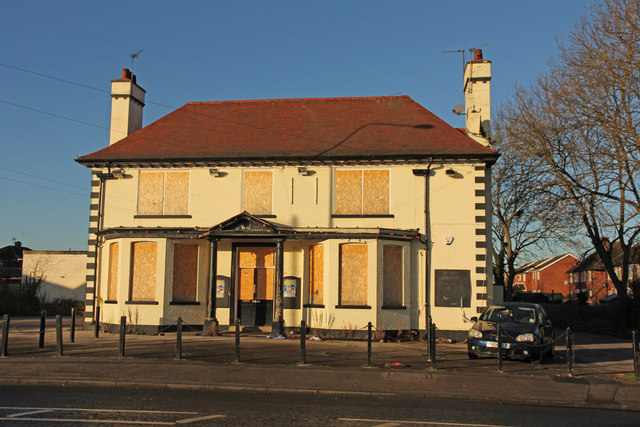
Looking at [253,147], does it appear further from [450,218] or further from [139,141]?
[450,218]

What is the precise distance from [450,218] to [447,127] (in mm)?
3790

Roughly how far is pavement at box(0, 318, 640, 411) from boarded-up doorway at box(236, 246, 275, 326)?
132 inches

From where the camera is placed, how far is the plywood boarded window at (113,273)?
2006 centimetres

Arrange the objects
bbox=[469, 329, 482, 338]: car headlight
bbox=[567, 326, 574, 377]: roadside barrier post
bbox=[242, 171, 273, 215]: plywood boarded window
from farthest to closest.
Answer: bbox=[242, 171, 273, 215]: plywood boarded window, bbox=[469, 329, 482, 338]: car headlight, bbox=[567, 326, 574, 377]: roadside barrier post

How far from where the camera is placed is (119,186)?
20.6 m

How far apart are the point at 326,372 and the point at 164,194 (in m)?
10.7

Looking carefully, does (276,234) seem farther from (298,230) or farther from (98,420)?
(98,420)

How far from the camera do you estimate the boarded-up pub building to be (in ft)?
62.0

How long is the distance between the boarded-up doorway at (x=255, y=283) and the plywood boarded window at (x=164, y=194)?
267 centimetres

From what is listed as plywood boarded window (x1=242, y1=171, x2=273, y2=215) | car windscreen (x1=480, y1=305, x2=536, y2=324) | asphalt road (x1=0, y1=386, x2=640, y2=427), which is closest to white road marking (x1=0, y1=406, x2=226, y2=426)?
asphalt road (x1=0, y1=386, x2=640, y2=427)

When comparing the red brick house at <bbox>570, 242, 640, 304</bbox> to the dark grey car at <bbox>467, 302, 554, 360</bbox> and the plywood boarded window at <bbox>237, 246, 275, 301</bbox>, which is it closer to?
the dark grey car at <bbox>467, 302, 554, 360</bbox>

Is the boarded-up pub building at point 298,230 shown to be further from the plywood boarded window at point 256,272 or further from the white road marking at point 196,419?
the white road marking at point 196,419

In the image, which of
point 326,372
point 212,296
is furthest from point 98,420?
point 212,296

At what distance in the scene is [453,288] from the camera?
19.2 m
